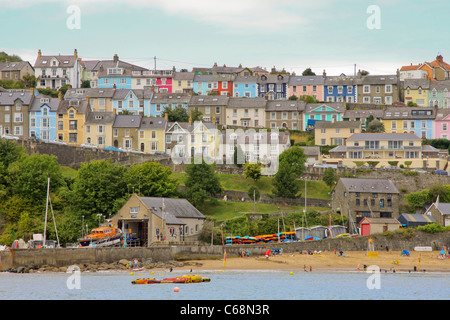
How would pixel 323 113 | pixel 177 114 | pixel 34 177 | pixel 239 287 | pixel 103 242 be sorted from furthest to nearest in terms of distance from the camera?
1. pixel 323 113
2. pixel 177 114
3. pixel 34 177
4. pixel 103 242
5. pixel 239 287

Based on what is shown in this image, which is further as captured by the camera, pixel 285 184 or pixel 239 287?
pixel 285 184

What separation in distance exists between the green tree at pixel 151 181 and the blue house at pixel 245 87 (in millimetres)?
49409

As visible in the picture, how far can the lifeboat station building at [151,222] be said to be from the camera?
2859 inches

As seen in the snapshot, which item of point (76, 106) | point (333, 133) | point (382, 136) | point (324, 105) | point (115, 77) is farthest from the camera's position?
point (115, 77)

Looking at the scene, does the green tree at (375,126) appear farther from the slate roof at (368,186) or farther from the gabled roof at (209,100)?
the slate roof at (368,186)

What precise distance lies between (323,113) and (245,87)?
59.6 ft

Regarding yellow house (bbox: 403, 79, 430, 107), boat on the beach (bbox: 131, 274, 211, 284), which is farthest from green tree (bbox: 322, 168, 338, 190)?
yellow house (bbox: 403, 79, 430, 107)

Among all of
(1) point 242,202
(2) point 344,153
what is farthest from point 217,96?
(1) point 242,202

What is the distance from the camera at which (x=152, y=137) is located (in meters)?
112

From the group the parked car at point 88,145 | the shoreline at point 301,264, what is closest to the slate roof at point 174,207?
the shoreline at point 301,264

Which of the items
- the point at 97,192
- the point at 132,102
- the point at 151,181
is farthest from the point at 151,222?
the point at 132,102

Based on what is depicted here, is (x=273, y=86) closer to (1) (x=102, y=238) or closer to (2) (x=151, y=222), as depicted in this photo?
(2) (x=151, y=222)

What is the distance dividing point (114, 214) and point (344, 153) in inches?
1467
